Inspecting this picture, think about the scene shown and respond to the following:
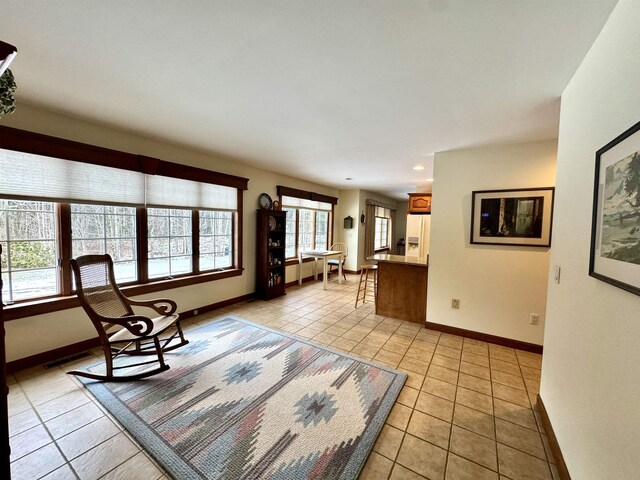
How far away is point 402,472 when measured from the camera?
1.50 metres

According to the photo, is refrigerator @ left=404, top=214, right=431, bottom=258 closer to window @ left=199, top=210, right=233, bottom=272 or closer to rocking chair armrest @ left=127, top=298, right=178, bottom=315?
window @ left=199, top=210, right=233, bottom=272

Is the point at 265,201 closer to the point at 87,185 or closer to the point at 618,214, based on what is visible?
the point at 87,185

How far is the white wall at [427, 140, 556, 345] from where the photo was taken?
2912 millimetres

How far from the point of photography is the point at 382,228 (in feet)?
29.8

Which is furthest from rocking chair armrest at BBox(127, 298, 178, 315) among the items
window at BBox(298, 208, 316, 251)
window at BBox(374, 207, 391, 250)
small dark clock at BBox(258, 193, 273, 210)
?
window at BBox(374, 207, 391, 250)

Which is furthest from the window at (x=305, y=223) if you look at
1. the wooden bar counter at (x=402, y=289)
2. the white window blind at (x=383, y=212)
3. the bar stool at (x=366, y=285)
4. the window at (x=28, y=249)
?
the window at (x=28, y=249)

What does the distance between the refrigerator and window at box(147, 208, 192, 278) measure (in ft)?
14.7

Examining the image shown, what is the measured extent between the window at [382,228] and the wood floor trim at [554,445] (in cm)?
644

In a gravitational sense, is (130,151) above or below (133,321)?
above

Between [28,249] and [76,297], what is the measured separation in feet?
1.96

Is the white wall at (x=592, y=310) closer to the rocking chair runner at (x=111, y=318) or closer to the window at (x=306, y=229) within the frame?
the rocking chair runner at (x=111, y=318)

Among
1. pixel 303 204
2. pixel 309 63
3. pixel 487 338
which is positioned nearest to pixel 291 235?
pixel 303 204

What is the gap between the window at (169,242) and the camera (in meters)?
3.46

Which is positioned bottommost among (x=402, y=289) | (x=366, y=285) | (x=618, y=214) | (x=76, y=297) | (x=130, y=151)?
(x=366, y=285)
